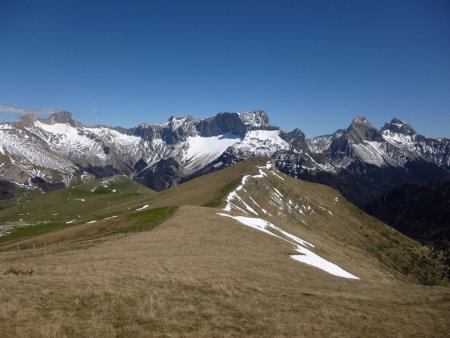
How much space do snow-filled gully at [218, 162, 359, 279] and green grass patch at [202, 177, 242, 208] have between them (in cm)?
203

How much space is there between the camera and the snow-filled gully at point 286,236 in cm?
5428

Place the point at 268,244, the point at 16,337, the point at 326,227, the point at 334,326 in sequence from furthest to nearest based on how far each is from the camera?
the point at 326,227
the point at 268,244
the point at 334,326
the point at 16,337

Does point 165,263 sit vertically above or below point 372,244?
above

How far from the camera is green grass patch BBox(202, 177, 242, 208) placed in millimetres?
122056

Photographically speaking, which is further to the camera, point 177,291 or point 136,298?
point 177,291

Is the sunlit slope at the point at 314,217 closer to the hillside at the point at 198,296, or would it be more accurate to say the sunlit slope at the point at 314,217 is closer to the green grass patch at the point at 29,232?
the green grass patch at the point at 29,232

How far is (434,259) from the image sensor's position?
186000mm

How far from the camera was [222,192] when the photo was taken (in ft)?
485

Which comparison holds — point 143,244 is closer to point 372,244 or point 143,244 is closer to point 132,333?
point 132,333

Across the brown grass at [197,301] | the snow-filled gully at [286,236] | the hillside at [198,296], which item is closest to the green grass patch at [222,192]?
the snow-filled gully at [286,236]

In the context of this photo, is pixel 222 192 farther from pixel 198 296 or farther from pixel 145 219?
pixel 198 296

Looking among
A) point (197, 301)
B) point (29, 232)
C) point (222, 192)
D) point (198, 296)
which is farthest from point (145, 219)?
point (29, 232)

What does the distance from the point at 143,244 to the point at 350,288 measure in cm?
2750

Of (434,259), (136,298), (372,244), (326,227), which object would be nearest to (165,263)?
(136,298)
